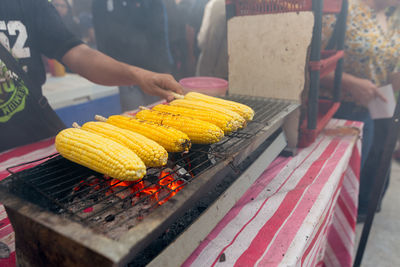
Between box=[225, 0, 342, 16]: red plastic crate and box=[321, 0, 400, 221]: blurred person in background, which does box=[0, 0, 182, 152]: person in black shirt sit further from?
box=[321, 0, 400, 221]: blurred person in background

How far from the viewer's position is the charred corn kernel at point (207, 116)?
189 centimetres

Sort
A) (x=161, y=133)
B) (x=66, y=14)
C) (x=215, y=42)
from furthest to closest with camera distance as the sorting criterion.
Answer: (x=66, y=14) < (x=215, y=42) < (x=161, y=133)

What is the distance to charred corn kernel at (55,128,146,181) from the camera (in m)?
1.29

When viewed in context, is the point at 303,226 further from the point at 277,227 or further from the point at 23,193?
the point at 23,193

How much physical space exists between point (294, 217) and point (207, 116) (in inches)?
37.3

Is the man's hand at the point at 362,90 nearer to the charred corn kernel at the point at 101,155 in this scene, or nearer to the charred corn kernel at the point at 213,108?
the charred corn kernel at the point at 213,108

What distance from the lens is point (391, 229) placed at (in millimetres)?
4254

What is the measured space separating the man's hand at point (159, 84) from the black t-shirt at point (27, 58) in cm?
105

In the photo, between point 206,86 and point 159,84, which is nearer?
point 159,84

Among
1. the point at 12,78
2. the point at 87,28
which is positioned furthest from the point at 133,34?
the point at 12,78

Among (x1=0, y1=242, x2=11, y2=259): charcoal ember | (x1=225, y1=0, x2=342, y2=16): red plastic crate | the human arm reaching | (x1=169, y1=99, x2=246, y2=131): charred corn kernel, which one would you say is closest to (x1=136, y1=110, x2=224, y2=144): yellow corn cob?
(x1=169, y1=99, x2=246, y2=131): charred corn kernel

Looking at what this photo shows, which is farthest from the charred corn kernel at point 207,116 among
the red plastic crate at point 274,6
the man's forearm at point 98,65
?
the red plastic crate at point 274,6

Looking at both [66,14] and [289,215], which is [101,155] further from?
[66,14]

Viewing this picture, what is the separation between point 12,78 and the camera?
8.90 feet
